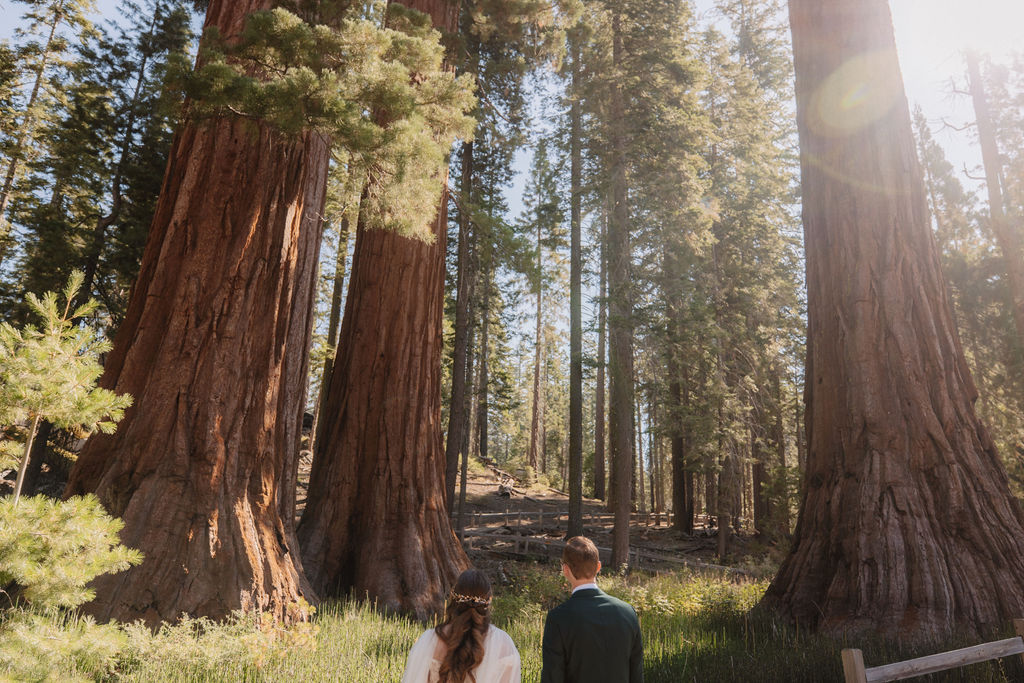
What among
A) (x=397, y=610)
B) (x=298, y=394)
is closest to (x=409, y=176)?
(x=298, y=394)

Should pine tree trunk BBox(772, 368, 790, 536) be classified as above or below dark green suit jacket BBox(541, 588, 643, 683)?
above

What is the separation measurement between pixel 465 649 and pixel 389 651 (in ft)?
9.45

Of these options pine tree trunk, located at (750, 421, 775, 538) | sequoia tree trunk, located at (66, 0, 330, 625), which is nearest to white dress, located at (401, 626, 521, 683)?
sequoia tree trunk, located at (66, 0, 330, 625)

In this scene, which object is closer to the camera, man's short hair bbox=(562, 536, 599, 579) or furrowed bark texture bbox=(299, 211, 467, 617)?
man's short hair bbox=(562, 536, 599, 579)

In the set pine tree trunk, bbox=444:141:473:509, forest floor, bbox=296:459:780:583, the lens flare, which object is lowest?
forest floor, bbox=296:459:780:583

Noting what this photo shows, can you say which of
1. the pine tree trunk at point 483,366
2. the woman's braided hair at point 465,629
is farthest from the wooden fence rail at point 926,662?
the pine tree trunk at point 483,366

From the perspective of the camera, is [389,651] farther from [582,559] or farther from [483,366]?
[483,366]

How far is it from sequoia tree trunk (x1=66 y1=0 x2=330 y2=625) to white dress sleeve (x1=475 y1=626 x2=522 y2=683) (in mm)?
3405

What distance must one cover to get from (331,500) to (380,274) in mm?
3258

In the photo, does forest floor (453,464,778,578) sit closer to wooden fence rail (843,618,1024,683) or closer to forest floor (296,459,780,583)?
forest floor (296,459,780,583)

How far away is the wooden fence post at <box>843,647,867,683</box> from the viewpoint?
3.30 metres

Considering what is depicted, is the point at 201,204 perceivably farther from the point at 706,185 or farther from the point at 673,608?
the point at 706,185

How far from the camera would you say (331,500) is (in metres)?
7.36

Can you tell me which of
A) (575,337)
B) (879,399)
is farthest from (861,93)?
(575,337)
